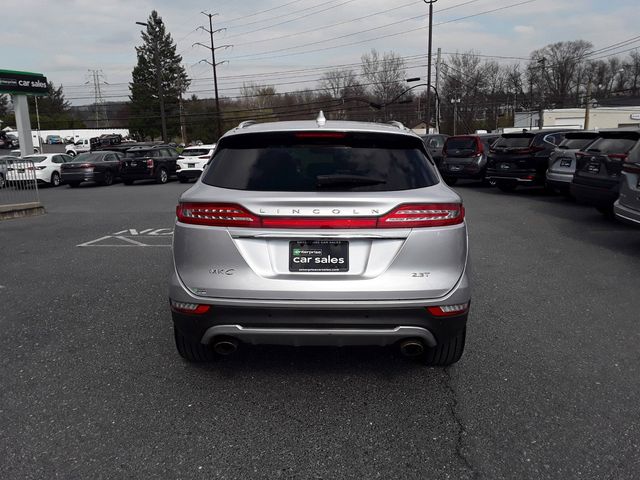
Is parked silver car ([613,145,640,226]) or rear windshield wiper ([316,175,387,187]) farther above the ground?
rear windshield wiper ([316,175,387,187])

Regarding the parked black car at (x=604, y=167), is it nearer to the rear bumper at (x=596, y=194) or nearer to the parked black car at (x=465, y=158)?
the rear bumper at (x=596, y=194)

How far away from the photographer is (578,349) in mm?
3926

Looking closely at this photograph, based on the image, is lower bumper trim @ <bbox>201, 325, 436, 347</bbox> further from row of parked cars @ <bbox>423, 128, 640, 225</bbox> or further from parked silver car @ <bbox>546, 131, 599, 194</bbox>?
parked silver car @ <bbox>546, 131, 599, 194</bbox>

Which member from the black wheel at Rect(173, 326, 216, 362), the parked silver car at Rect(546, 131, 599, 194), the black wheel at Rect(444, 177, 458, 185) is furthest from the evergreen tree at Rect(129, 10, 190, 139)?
the black wheel at Rect(173, 326, 216, 362)

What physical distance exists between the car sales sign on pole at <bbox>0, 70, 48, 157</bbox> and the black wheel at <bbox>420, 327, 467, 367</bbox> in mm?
29942

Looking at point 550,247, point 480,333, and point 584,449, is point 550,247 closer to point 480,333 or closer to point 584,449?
point 480,333

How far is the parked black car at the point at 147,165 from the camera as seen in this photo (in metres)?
22.0

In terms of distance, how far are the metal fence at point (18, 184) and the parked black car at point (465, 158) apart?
12.3 metres

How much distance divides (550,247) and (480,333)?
161 inches

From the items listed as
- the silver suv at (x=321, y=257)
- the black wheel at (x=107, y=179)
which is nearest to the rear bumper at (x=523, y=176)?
the silver suv at (x=321, y=257)

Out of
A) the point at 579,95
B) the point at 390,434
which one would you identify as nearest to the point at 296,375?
the point at 390,434

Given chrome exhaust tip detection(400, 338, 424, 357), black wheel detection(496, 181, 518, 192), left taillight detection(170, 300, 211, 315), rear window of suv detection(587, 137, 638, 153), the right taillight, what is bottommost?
black wheel detection(496, 181, 518, 192)

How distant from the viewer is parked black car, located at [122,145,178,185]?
866 inches

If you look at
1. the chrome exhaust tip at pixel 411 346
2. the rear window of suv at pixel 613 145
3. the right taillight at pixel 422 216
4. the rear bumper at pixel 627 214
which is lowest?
the chrome exhaust tip at pixel 411 346
